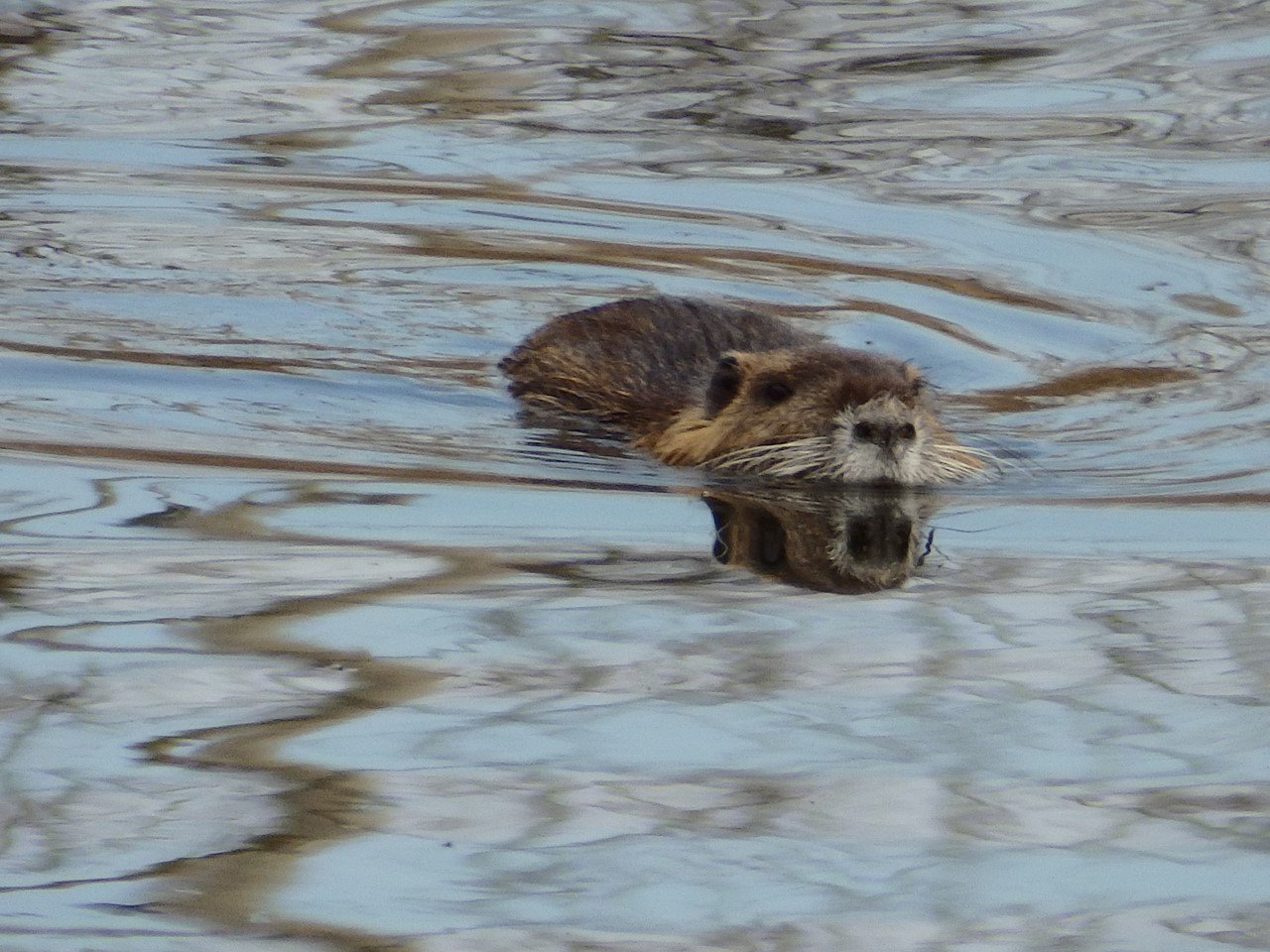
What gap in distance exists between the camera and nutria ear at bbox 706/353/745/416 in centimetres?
640

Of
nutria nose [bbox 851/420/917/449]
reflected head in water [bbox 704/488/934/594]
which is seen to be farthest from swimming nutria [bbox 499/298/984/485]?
reflected head in water [bbox 704/488/934/594]

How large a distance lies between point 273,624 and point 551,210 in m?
5.74

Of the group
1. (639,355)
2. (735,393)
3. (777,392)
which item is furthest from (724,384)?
(639,355)

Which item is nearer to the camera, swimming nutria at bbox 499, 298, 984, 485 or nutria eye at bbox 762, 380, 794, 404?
swimming nutria at bbox 499, 298, 984, 485

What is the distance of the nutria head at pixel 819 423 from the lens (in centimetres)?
572

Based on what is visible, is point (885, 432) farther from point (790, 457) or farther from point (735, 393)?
point (735, 393)

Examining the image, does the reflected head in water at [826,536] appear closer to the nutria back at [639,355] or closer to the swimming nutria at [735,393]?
the swimming nutria at [735,393]

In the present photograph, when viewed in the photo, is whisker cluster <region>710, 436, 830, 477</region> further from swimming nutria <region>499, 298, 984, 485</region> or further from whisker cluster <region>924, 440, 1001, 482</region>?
whisker cluster <region>924, 440, 1001, 482</region>

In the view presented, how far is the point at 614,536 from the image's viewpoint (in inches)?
196

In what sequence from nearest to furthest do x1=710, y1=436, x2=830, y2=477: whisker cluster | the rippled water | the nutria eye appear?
1. the rippled water
2. x1=710, y1=436, x2=830, y2=477: whisker cluster
3. the nutria eye

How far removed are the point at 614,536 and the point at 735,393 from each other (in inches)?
58.5

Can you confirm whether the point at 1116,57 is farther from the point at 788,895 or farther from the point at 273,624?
the point at 788,895

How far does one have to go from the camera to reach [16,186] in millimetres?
9734

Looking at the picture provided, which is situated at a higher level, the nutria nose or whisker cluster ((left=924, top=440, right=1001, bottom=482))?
the nutria nose
